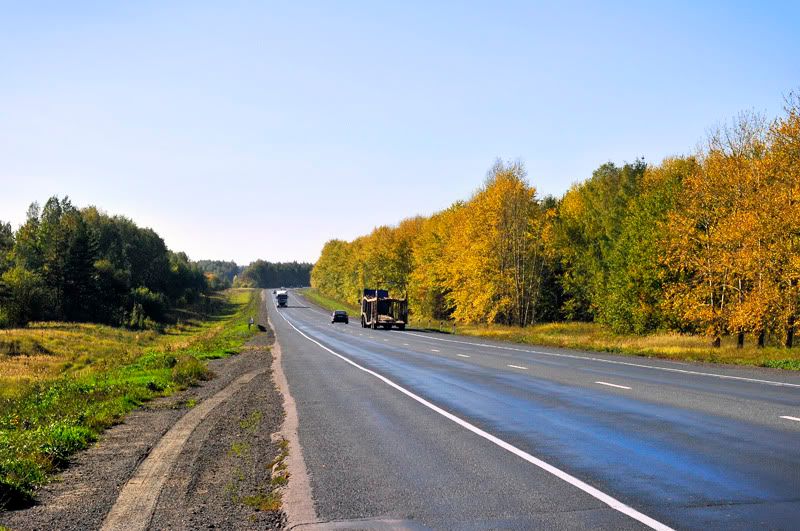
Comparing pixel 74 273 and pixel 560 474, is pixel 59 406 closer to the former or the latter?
pixel 560 474

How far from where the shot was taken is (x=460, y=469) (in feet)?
27.4

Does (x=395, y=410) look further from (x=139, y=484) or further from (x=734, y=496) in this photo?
(x=734, y=496)

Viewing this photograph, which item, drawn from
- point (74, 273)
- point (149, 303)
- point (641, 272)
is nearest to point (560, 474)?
point (641, 272)

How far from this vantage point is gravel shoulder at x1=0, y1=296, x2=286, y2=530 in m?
6.77

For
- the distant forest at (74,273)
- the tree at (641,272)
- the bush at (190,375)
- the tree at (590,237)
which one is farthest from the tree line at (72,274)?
the tree at (641,272)

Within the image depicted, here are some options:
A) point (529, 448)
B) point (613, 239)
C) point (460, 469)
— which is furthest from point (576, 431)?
point (613, 239)

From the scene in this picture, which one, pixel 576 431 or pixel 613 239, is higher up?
pixel 613 239

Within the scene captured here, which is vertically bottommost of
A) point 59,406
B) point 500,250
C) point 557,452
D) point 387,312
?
point 59,406

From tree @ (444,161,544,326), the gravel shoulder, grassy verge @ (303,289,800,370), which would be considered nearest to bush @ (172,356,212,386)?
the gravel shoulder

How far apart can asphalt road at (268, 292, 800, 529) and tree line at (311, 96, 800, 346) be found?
1215 centimetres

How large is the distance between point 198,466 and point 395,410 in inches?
212

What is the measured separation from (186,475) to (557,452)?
4752 mm

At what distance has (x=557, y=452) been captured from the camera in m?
9.16

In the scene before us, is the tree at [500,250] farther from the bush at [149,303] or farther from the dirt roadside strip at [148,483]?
the bush at [149,303]
